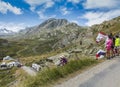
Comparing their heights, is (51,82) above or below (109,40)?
below

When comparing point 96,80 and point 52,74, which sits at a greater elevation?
point 52,74

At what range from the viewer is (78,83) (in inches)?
543

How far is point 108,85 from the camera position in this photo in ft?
42.0

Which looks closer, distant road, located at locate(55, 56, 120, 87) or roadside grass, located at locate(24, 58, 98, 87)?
distant road, located at locate(55, 56, 120, 87)

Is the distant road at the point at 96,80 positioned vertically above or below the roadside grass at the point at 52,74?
below

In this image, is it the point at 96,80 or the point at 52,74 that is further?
the point at 52,74

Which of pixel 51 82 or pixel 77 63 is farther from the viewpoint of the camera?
pixel 77 63

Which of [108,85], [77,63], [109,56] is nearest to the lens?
[108,85]

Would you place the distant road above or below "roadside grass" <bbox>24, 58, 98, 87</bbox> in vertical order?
below

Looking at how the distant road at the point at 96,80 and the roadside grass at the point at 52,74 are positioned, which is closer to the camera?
the distant road at the point at 96,80

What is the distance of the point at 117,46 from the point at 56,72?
13.1m

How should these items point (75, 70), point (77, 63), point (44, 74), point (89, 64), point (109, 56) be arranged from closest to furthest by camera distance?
1. point (44, 74)
2. point (75, 70)
3. point (77, 63)
4. point (89, 64)
5. point (109, 56)

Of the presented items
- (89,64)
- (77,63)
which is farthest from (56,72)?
(89,64)

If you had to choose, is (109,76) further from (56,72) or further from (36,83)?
(36,83)
